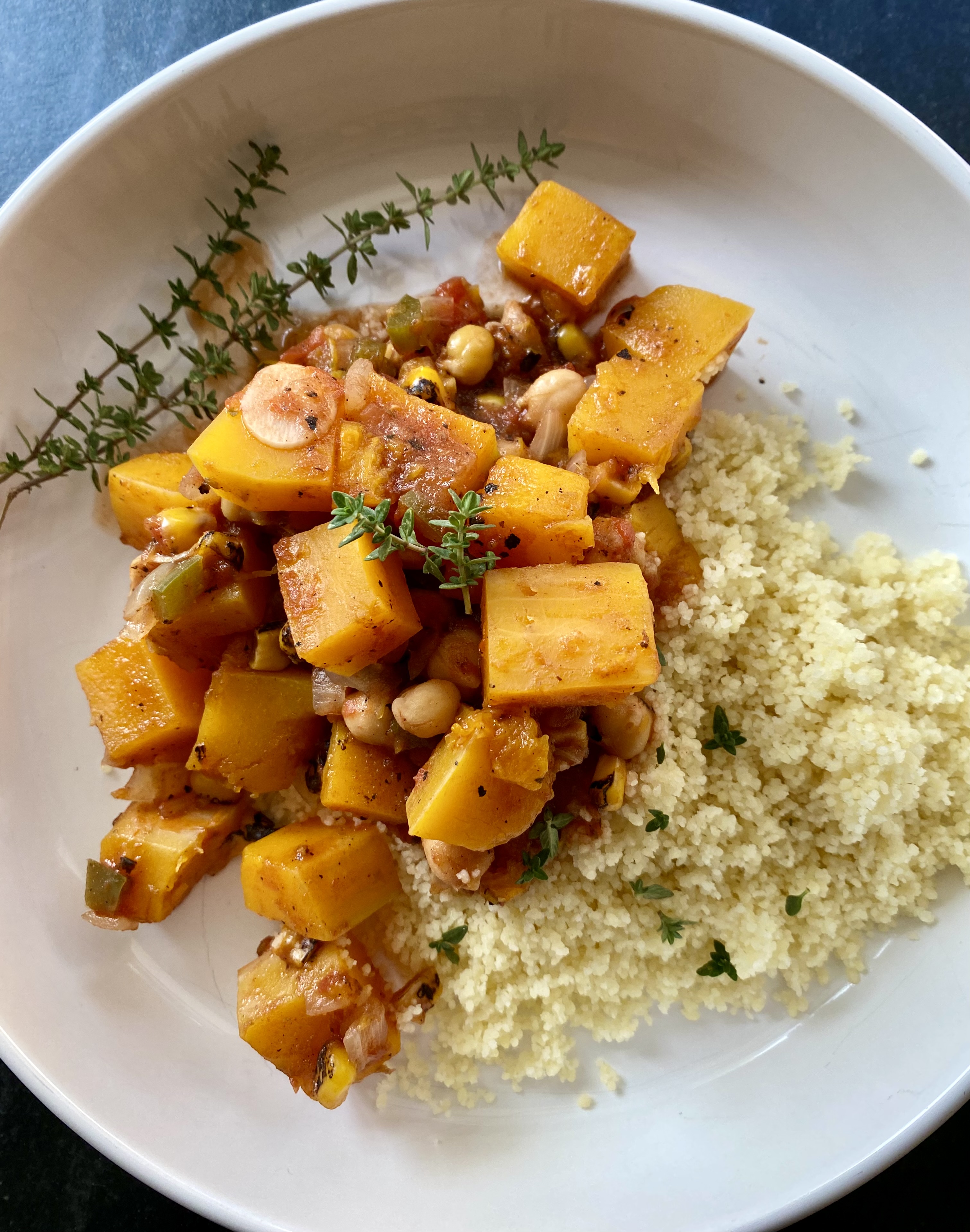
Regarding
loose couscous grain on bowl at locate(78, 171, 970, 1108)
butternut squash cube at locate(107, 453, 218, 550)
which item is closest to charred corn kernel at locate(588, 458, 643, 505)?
loose couscous grain on bowl at locate(78, 171, 970, 1108)

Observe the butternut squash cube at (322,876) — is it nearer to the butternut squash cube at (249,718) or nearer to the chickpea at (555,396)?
the butternut squash cube at (249,718)

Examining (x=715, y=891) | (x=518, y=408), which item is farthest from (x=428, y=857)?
(x=518, y=408)

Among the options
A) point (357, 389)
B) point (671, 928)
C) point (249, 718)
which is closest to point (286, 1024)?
point (249, 718)

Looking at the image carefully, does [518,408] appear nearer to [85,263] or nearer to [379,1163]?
[85,263]

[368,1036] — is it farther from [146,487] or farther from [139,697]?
[146,487]

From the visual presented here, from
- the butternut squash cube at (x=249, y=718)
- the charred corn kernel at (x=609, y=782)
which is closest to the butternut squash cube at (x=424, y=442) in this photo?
the butternut squash cube at (x=249, y=718)
